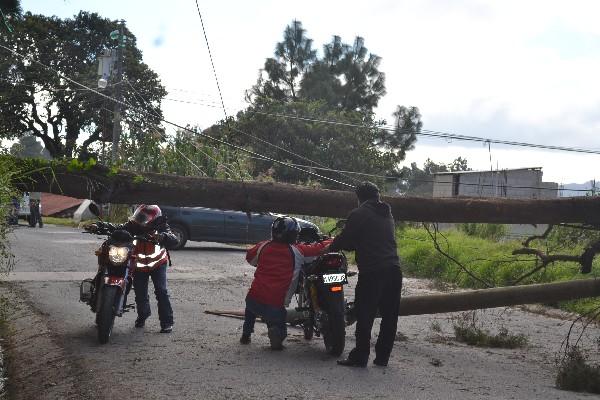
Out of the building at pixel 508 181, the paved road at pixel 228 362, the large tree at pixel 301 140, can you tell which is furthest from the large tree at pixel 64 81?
the paved road at pixel 228 362

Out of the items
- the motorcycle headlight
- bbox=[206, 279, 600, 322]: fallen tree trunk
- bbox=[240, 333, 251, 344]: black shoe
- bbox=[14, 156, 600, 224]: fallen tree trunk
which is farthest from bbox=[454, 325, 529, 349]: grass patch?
the motorcycle headlight

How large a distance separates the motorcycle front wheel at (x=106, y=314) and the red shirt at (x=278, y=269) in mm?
1409

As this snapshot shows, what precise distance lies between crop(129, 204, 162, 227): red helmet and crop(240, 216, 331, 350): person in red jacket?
149 cm

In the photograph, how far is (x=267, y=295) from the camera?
8.41m

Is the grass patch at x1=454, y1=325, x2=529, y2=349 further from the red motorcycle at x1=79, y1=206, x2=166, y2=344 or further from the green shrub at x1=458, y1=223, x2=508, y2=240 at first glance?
the green shrub at x1=458, y1=223, x2=508, y2=240

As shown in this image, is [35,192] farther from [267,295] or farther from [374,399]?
[374,399]

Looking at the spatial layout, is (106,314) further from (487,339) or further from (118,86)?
(118,86)

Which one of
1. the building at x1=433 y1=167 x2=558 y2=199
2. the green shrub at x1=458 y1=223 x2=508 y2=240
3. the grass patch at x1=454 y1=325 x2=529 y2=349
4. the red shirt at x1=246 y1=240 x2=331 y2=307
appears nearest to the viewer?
the red shirt at x1=246 y1=240 x2=331 y2=307

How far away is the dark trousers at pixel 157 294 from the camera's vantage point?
9297 millimetres

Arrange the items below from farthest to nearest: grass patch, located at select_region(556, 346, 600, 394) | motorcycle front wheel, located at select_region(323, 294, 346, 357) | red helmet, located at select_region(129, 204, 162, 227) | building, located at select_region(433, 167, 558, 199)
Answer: building, located at select_region(433, 167, 558, 199)
red helmet, located at select_region(129, 204, 162, 227)
motorcycle front wheel, located at select_region(323, 294, 346, 357)
grass patch, located at select_region(556, 346, 600, 394)

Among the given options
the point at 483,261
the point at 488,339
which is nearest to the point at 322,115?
the point at 483,261

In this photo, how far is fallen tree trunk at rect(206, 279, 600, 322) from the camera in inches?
370

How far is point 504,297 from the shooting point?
9.57m

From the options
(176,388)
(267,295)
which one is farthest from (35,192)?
(176,388)
